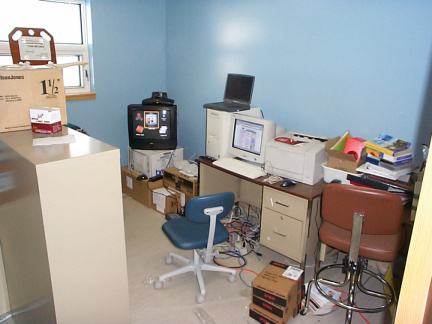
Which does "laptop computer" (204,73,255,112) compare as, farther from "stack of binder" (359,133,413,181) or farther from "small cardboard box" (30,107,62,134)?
"small cardboard box" (30,107,62,134)

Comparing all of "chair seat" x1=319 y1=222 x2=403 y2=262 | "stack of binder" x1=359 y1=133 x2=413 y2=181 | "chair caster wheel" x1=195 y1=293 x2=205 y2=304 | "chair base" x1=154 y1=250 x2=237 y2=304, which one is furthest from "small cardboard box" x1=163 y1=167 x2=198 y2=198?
"stack of binder" x1=359 y1=133 x2=413 y2=181

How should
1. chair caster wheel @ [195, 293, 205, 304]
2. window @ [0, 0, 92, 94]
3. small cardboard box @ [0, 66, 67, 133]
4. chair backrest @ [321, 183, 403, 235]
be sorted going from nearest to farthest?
small cardboard box @ [0, 66, 67, 133], chair backrest @ [321, 183, 403, 235], chair caster wheel @ [195, 293, 205, 304], window @ [0, 0, 92, 94]

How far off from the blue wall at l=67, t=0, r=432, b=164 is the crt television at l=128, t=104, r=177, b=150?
16.1 inches

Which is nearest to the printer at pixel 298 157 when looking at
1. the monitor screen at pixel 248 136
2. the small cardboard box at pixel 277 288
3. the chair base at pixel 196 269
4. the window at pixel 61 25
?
the monitor screen at pixel 248 136

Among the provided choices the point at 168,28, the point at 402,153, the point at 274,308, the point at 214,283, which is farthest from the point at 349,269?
the point at 168,28

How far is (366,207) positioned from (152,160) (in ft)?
7.51

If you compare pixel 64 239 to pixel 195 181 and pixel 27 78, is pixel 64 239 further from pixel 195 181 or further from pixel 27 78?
pixel 195 181

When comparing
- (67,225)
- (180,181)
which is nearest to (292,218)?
(180,181)

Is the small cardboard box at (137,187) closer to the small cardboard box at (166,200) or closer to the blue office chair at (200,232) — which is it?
the small cardboard box at (166,200)

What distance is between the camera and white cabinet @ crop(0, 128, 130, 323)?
1.28 metres

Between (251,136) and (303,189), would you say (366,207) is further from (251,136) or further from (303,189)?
(251,136)

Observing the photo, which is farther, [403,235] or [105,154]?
[403,235]

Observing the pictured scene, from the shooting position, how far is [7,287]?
6.47 feet

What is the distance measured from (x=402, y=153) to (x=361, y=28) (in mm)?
965
